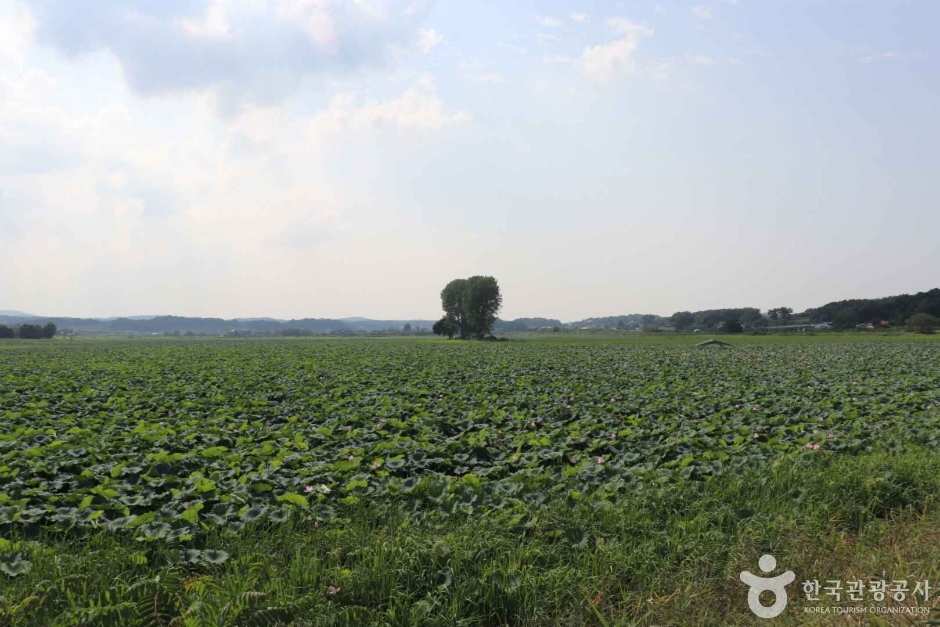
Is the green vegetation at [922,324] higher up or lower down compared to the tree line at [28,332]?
higher up

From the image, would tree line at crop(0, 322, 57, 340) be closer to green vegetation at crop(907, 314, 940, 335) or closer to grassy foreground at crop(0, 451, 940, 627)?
grassy foreground at crop(0, 451, 940, 627)

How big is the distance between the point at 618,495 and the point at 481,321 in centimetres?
9343

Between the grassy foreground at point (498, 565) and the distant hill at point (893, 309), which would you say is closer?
the grassy foreground at point (498, 565)

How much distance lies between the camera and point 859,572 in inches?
176

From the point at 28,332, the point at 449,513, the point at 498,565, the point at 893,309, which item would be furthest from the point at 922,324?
the point at 28,332

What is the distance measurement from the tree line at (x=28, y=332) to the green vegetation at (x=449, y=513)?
459 feet

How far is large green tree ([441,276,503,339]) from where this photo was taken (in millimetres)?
99250

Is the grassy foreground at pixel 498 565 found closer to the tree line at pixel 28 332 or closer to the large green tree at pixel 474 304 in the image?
the large green tree at pixel 474 304

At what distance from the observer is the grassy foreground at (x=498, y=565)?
385cm

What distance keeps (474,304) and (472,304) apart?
0.39m

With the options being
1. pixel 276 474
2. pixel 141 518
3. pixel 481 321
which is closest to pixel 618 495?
pixel 276 474

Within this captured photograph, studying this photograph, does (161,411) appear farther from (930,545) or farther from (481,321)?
(481,321)

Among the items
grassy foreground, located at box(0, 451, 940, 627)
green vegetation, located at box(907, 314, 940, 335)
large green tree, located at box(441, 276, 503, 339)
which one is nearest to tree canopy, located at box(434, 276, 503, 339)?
large green tree, located at box(441, 276, 503, 339)

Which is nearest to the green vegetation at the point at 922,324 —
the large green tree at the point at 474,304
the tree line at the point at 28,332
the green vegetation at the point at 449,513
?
the large green tree at the point at 474,304
